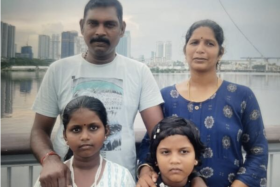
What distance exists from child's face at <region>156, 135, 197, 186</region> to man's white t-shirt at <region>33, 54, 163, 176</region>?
0.21m

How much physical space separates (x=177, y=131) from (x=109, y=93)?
0.34 m

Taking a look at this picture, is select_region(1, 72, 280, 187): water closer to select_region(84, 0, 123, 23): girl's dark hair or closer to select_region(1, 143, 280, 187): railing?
select_region(1, 143, 280, 187): railing

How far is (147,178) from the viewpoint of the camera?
51.1 inches

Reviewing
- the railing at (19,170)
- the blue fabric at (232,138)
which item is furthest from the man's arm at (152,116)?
the railing at (19,170)

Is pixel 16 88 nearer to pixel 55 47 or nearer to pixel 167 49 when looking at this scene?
pixel 55 47

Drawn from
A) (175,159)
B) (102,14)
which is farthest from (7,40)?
(175,159)

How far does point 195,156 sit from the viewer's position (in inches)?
51.0

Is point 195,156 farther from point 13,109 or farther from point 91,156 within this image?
point 13,109

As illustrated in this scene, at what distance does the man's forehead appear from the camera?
1.37 meters

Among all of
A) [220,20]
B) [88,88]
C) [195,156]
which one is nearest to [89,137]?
[88,88]

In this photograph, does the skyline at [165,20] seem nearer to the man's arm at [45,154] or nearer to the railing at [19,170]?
the man's arm at [45,154]

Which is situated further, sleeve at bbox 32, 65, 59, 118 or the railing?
the railing

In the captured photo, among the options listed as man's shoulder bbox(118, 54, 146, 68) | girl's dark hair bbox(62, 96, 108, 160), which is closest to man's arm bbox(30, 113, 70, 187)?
girl's dark hair bbox(62, 96, 108, 160)

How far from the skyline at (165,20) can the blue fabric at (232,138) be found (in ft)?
0.98
